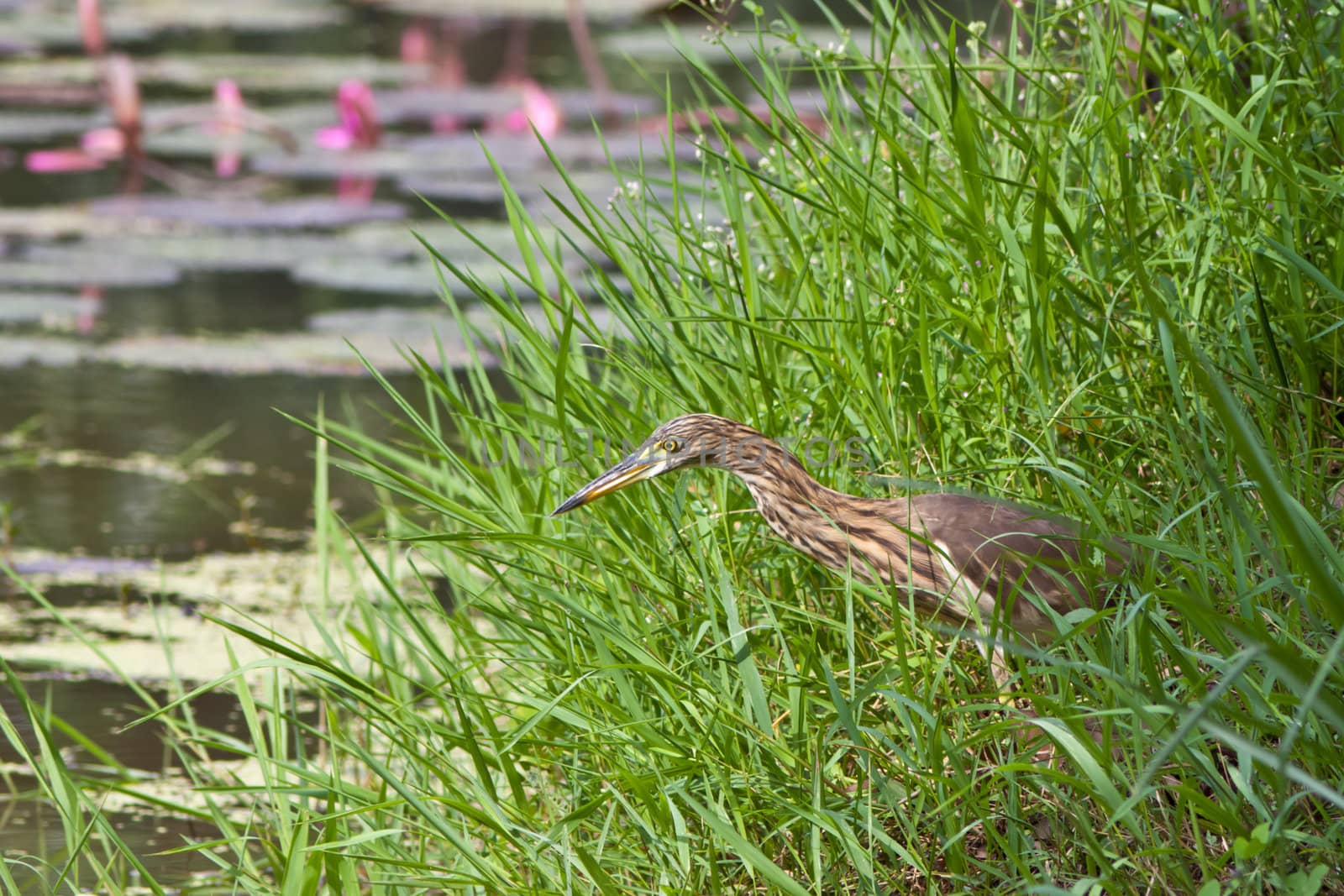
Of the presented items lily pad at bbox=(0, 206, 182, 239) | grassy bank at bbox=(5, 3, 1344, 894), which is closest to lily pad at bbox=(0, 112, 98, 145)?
lily pad at bbox=(0, 206, 182, 239)

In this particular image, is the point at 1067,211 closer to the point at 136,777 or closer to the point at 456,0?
the point at 136,777

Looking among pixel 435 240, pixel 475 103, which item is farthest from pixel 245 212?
pixel 475 103

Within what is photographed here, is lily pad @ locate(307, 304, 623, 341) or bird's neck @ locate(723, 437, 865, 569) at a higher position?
bird's neck @ locate(723, 437, 865, 569)

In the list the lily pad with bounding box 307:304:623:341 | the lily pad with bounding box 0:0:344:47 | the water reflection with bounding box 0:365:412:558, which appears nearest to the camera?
the water reflection with bounding box 0:365:412:558

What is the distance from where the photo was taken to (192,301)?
6.94 m

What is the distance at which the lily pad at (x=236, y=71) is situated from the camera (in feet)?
37.6

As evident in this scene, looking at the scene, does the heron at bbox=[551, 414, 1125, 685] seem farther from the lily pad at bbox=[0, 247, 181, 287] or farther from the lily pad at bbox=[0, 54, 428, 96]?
the lily pad at bbox=[0, 54, 428, 96]

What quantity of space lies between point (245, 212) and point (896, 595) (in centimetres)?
621

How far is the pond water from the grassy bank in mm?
578

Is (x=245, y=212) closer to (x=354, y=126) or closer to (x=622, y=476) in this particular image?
(x=354, y=126)

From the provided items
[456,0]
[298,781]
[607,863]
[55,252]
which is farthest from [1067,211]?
[456,0]

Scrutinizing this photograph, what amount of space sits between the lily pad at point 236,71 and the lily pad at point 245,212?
339 cm

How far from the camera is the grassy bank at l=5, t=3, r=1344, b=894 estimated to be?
81.0 inches

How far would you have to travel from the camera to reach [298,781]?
304cm
